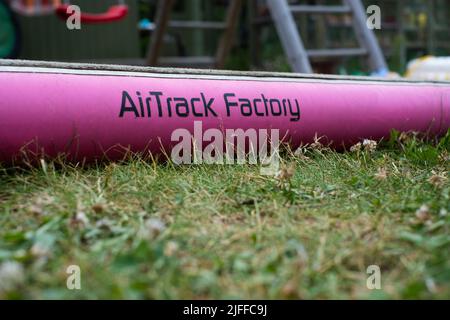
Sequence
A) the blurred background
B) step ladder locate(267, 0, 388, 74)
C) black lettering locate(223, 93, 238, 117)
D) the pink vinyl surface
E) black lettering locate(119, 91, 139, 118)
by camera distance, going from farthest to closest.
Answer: the blurred background < step ladder locate(267, 0, 388, 74) < black lettering locate(223, 93, 238, 117) < black lettering locate(119, 91, 139, 118) < the pink vinyl surface

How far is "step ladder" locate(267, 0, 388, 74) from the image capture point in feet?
11.0

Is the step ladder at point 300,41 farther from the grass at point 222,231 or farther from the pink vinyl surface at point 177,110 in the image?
the grass at point 222,231

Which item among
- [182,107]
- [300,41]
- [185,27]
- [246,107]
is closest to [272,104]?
[246,107]

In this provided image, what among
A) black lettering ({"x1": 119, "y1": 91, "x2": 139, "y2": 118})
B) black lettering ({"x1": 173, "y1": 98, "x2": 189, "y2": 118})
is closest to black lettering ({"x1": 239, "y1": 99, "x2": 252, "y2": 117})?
black lettering ({"x1": 173, "y1": 98, "x2": 189, "y2": 118})

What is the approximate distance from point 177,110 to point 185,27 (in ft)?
9.25

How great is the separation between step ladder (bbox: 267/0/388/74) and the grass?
1.59 metres

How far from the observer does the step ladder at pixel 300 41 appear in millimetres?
3338

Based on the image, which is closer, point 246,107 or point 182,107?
point 182,107

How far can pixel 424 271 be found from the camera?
1003 mm

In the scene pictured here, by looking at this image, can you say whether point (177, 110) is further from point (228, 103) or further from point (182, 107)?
point (228, 103)

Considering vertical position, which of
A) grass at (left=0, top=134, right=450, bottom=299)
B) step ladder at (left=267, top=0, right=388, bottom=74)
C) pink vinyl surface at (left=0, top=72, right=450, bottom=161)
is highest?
step ladder at (left=267, top=0, right=388, bottom=74)

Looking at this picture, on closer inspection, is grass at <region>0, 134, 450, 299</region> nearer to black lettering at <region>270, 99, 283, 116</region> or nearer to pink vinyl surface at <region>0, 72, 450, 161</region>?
pink vinyl surface at <region>0, 72, 450, 161</region>

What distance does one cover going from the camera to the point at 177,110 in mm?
1916

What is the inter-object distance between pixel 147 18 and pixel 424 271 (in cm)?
490
